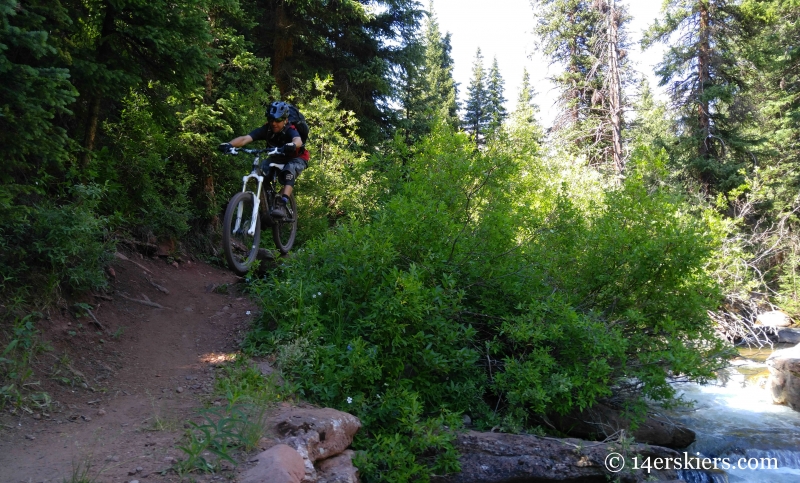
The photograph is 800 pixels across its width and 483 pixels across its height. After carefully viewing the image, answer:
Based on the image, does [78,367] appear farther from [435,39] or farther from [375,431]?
[435,39]

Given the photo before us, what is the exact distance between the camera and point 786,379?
A: 991cm

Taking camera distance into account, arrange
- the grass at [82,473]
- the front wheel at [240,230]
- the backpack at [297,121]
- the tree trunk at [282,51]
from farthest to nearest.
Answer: the tree trunk at [282,51]
the backpack at [297,121]
the front wheel at [240,230]
the grass at [82,473]

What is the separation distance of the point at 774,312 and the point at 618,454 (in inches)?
630

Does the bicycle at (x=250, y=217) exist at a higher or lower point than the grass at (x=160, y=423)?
higher

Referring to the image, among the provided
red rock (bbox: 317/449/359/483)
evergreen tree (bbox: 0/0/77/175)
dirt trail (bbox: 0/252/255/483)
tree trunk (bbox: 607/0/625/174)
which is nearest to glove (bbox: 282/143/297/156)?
dirt trail (bbox: 0/252/255/483)

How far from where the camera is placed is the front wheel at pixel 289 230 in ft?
25.4

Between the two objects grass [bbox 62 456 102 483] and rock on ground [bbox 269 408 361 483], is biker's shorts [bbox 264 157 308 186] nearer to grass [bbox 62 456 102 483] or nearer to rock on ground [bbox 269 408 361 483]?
rock on ground [bbox 269 408 361 483]

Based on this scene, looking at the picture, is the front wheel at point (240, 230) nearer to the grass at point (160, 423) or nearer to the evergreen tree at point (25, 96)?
the evergreen tree at point (25, 96)

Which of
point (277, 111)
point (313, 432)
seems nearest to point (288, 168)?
point (277, 111)

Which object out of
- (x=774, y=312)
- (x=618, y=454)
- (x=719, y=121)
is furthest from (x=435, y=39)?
(x=618, y=454)

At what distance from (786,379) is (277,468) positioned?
34.6 feet

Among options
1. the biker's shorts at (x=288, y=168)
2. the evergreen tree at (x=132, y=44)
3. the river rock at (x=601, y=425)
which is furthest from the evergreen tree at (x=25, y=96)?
the river rock at (x=601, y=425)

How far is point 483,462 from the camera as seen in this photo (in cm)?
515

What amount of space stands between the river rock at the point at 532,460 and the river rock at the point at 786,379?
6088mm
